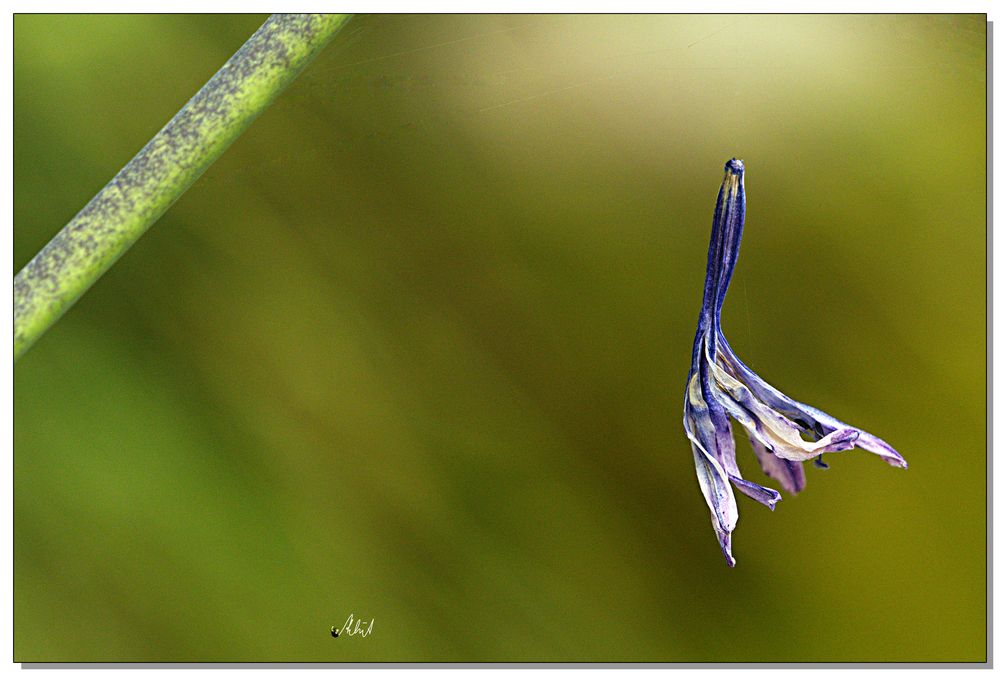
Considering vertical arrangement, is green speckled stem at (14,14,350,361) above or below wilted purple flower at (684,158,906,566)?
below

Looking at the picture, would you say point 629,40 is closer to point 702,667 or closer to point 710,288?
point 710,288

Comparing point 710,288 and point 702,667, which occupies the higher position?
point 710,288

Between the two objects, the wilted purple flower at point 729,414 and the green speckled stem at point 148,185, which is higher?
the wilted purple flower at point 729,414

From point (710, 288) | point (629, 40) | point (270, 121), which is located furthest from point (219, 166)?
point (710, 288)
